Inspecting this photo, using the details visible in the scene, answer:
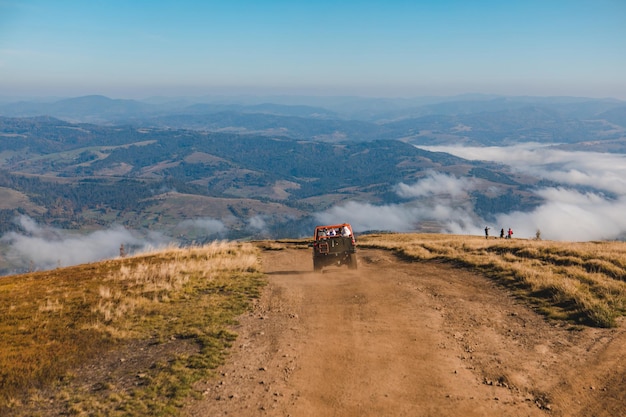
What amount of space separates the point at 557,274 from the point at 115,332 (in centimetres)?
1966

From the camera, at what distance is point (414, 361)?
12.2 m

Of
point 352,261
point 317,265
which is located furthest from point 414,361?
point 317,265

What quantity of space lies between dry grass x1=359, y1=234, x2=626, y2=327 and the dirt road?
3.54 ft

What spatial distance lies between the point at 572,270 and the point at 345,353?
1417 cm

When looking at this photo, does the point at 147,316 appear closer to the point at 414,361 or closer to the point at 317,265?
the point at 414,361

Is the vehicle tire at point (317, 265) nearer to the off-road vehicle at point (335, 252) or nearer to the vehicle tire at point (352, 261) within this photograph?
the off-road vehicle at point (335, 252)

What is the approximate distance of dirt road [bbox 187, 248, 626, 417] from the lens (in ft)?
32.8

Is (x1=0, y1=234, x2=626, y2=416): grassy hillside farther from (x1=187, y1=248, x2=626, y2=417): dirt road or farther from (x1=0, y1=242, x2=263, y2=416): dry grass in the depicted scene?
(x1=187, y1=248, x2=626, y2=417): dirt road

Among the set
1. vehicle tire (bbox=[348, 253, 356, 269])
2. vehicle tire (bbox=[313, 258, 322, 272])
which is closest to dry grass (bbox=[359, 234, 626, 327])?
vehicle tire (bbox=[348, 253, 356, 269])

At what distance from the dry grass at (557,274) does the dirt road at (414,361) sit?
108 cm

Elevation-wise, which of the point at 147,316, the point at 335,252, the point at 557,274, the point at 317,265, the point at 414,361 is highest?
the point at 414,361

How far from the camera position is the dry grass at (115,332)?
34.9ft

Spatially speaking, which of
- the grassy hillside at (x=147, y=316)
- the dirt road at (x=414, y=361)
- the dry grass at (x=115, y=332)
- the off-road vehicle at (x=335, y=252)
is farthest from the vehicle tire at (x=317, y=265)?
the dirt road at (x=414, y=361)

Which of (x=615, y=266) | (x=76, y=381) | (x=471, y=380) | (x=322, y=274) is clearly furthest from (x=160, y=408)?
(x=615, y=266)
